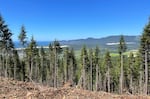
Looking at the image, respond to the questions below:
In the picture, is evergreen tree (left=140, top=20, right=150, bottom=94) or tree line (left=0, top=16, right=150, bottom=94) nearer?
evergreen tree (left=140, top=20, right=150, bottom=94)

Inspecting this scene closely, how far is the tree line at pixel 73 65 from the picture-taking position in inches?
1891

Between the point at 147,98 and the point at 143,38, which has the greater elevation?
the point at 143,38

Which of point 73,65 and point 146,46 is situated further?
point 73,65

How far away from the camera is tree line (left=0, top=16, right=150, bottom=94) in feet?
158

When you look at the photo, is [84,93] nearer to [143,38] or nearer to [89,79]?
[143,38]

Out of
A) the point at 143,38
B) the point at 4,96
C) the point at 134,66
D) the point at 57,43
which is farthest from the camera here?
the point at 57,43

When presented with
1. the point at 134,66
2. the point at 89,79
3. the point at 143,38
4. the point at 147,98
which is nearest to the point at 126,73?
the point at 134,66

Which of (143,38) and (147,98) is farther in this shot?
(143,38)

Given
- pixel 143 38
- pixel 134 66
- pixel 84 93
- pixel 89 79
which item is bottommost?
pixel 89 79

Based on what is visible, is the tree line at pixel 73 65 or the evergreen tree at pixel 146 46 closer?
the evergreen tree at pixel 146 46

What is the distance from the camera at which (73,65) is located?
64938 mm

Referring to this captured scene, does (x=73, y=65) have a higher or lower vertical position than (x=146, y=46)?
lower

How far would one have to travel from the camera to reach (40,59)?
67.2 m

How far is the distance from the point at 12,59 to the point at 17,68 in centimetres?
288
